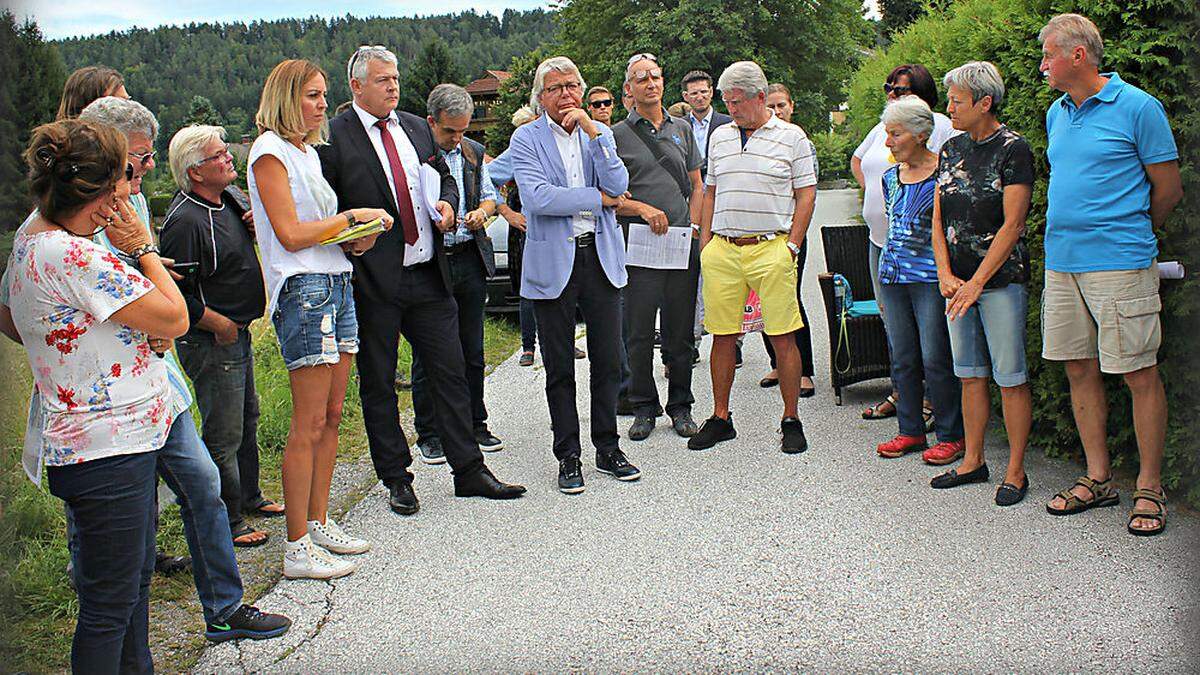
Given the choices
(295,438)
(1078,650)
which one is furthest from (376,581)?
(1078,650)

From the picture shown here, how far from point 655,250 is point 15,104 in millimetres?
3959

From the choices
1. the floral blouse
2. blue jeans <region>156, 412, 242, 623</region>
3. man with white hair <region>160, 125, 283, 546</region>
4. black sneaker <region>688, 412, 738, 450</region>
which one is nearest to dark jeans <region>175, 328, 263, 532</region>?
man with white hair <region>160, 125, 283, 546</region>

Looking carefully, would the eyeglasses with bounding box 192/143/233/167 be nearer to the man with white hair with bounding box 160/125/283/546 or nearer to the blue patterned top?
the man with white hair with bounding box 160/125/283/546

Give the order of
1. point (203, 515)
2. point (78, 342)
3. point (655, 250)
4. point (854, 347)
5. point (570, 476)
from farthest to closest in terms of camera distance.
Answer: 1. point (854, 347)
2. point (655, 250)
3. point (570, 476)
4. point (203, 515)
5. point (78, 342)

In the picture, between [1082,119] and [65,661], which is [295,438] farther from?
[1082,119]

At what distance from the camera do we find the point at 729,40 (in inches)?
1467

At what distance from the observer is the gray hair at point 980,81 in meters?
5.00

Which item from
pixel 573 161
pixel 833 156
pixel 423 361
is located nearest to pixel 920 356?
pixel 573 161

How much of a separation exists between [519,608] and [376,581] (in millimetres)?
752

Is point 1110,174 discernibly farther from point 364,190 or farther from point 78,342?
point 78,342

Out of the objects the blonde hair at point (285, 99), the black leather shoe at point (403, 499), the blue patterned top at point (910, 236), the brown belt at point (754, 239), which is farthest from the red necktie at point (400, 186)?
the blue patterned top at point (910, 236)

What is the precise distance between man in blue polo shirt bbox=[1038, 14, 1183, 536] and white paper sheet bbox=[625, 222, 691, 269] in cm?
238

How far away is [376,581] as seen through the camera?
14.8 feet

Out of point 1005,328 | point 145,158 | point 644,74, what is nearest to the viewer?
point 145,158
